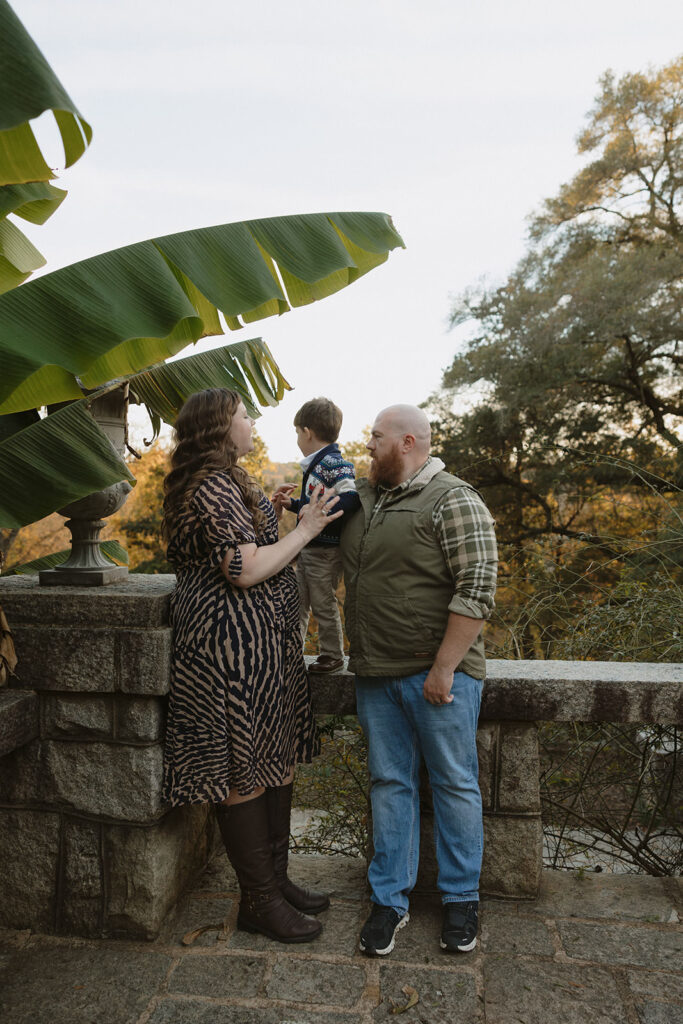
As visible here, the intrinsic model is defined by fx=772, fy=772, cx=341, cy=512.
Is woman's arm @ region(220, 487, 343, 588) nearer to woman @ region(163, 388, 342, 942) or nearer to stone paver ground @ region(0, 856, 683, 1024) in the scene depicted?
woman @ region(163, 388, 342, 942)

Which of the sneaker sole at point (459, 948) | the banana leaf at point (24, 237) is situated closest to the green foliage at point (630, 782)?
the sneaker sole at point (459, 948)

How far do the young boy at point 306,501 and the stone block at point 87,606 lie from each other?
548 millimetres

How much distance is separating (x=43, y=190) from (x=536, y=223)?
1507cm

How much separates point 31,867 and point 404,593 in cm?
159

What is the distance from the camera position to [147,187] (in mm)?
9430

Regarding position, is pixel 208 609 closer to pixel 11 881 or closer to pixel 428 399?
pixel 11 881

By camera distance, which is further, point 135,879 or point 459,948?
point 135,879

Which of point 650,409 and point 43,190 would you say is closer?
point 43,190

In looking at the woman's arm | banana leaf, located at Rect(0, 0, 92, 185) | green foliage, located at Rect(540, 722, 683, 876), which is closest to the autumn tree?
green foliage, located at Rect(540, 722, 683, 876)

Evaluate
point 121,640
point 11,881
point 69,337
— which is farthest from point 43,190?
point 11,881

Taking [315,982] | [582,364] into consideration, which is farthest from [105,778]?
[582,364]

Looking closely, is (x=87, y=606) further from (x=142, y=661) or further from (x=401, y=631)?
(x=401, y=631)

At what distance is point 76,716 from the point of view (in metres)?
2.59

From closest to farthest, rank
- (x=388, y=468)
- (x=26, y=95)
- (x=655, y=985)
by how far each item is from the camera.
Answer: (x=26, y=95)
(x=655, y=985)
(x=388, y=468)
